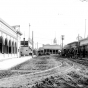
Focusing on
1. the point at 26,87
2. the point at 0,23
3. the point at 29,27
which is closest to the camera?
the point at 26,87

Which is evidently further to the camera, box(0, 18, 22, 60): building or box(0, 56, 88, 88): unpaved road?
box(0, 18, 22, 60): building

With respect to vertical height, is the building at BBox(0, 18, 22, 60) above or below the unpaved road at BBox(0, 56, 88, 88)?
above

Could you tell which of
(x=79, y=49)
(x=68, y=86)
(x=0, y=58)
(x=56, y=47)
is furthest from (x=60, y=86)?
(x=56, y=47)

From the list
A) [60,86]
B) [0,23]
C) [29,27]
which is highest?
[29,27]

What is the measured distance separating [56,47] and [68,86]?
302ft

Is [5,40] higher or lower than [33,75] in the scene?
higher

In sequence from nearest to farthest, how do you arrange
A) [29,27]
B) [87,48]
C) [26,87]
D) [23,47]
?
[26,87], [87,48], [29,27], [23,47]

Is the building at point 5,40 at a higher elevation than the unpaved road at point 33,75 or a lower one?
higher

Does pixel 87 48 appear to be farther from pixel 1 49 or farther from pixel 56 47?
pixel 56 47

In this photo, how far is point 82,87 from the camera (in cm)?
658

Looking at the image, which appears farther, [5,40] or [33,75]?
[5,40]

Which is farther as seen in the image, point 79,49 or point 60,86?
point 79,49

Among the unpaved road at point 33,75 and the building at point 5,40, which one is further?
the building at point 5,40

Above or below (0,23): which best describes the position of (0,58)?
below
